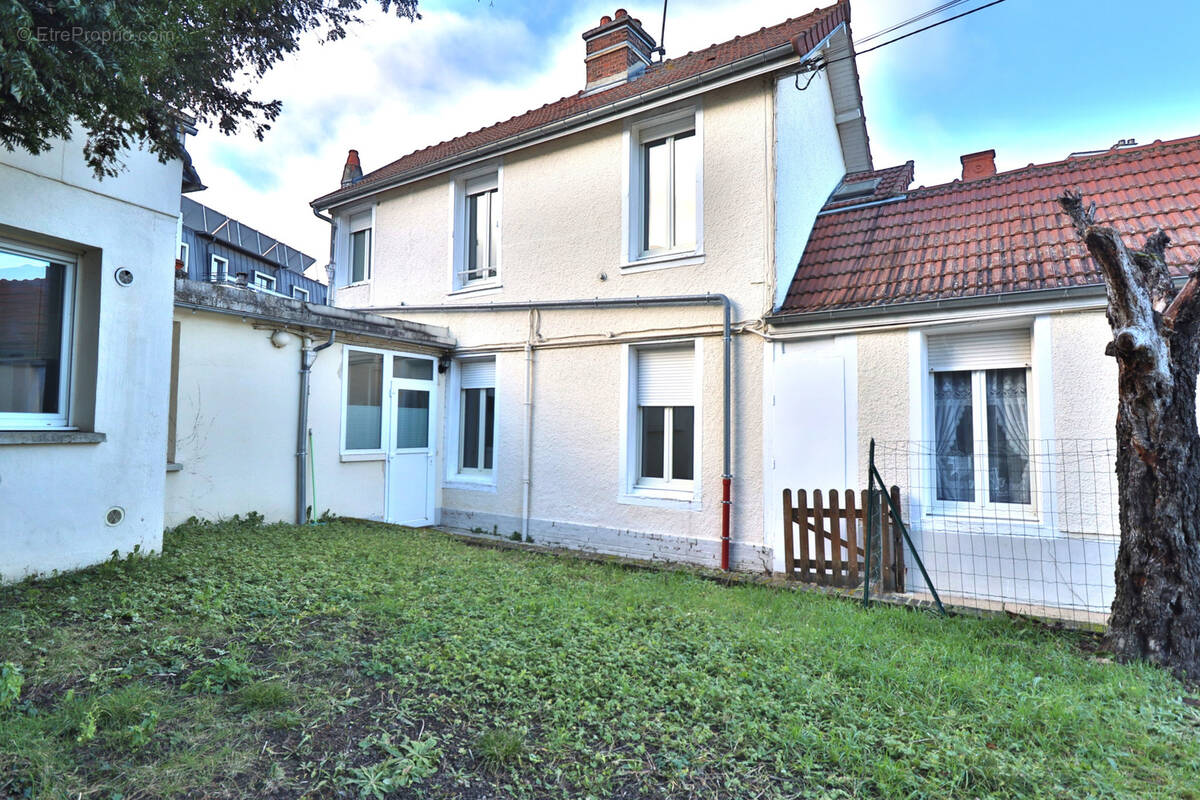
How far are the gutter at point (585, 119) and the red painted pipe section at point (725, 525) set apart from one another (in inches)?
197

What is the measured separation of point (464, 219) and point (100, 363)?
6579 mm

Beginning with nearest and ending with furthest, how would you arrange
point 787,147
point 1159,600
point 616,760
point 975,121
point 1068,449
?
point 616,760 < point 1159,600 < point 1068,449 < point 787,147 < point 975,121

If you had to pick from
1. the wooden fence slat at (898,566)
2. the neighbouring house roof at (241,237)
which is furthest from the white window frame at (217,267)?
the wooden fence slat at (898,566)

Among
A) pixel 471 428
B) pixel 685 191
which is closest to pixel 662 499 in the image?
pixel 471 428

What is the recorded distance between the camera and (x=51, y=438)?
495cm

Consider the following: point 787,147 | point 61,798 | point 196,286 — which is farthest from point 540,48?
point 61,798

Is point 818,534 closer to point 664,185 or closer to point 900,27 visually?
point 664,185

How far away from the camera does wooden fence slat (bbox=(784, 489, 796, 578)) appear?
23.2ft

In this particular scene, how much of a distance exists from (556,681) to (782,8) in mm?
10202

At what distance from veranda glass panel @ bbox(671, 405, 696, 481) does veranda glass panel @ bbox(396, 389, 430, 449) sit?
4348mm

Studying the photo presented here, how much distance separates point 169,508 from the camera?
23.6ft

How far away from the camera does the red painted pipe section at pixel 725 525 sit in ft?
25.2

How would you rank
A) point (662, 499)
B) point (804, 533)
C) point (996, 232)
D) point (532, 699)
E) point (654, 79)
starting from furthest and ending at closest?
point (654, 79)
point (662, 499)
point (996, 232)
point (804, 533)
point (532, 699)

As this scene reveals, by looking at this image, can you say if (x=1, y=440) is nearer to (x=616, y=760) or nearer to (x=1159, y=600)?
(x=616, y=760)
